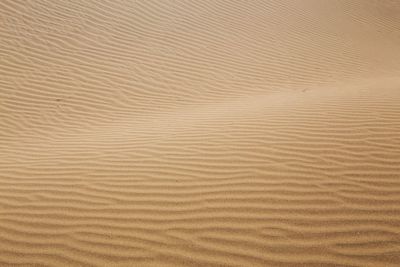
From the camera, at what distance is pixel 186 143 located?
4559 mm

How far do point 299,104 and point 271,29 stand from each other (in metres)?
5.23

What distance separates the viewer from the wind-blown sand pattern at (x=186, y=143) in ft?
9.82

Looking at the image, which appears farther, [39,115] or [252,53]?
[252,53]

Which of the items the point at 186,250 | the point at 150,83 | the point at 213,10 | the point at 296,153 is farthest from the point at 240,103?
the point at 213,10

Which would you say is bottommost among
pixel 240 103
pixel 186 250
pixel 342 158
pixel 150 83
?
pixel 186 250

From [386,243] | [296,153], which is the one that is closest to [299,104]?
[296,153]

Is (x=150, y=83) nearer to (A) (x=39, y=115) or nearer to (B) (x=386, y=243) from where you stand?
(A) (x=39, y=115)

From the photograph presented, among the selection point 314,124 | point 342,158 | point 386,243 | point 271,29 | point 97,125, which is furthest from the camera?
point 271,29

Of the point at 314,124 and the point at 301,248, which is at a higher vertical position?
the point at 314,124

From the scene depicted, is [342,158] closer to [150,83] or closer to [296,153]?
[296,153]

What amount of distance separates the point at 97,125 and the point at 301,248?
4301 millimetres

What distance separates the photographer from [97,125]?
6.16 metres

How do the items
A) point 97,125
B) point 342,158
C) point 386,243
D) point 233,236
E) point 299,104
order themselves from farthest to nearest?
point 97,125, point 299,104, point 342,158, point 233,236, point 386,243

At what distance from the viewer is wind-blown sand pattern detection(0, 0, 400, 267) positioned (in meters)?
2.99
